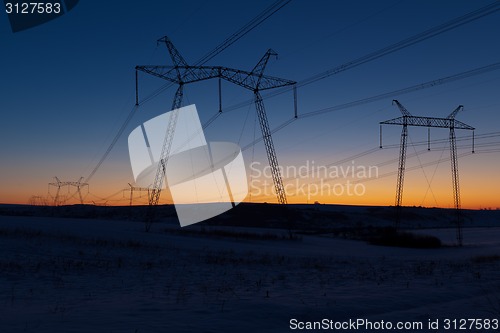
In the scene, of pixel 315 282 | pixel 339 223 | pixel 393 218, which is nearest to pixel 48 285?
pixel 315 282

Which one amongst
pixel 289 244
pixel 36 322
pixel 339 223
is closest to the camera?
pixel 36 322

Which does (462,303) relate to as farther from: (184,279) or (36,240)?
(36,240)

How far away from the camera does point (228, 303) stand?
46.8ft

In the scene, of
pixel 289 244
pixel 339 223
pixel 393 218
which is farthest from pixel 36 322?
pixel 393 218

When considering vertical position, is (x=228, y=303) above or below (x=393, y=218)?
below

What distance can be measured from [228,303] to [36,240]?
22028 millimetres

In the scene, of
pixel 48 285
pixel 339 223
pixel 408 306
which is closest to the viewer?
pixel 408 306

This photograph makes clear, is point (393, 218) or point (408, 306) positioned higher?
point (393, 218)

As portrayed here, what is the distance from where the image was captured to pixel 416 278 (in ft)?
67.8

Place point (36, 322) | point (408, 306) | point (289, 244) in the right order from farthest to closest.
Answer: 1. point (289, 244)
2. point (408, 306)
3. point (36, 322)

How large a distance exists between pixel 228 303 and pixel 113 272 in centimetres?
898

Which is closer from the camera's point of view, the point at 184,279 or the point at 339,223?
the point at 184,279

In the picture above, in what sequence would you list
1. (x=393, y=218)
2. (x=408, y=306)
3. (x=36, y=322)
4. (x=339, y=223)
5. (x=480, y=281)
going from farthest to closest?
(x=393, y=218), (x=339, y=223), (x=480, y=281), (x=408, y=306), (x=36, y=322)

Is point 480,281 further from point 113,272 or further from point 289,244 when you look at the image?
point 289,244
